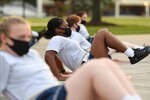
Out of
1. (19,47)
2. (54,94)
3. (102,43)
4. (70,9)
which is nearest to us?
(54,94)

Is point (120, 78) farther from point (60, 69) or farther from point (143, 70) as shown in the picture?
point (143, 70)

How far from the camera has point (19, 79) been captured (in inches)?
201

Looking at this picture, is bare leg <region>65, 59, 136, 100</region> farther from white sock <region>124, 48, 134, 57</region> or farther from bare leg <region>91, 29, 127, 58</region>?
white sock <region>124, 48, 134, 57</region>

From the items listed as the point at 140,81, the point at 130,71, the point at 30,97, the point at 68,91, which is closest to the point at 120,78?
the point at 68,91

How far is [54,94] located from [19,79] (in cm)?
38

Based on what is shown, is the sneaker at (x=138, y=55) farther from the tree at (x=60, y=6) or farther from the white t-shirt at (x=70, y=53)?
the tree at (x=60, y=6)

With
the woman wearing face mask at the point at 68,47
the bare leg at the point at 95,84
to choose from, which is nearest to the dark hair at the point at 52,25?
the woman wearing face mask at the point at 68,47

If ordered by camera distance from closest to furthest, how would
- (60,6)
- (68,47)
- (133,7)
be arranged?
(68,47) → (60,6) → (133,7)

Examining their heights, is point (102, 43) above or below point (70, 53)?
above

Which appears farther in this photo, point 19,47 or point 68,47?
point 68,47

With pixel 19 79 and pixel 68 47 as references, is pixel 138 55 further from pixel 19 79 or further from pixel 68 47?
pixel 19 79

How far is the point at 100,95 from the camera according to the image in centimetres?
476

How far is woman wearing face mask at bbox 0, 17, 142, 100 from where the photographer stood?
4.75 metres

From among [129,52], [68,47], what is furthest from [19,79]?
[129,52]
